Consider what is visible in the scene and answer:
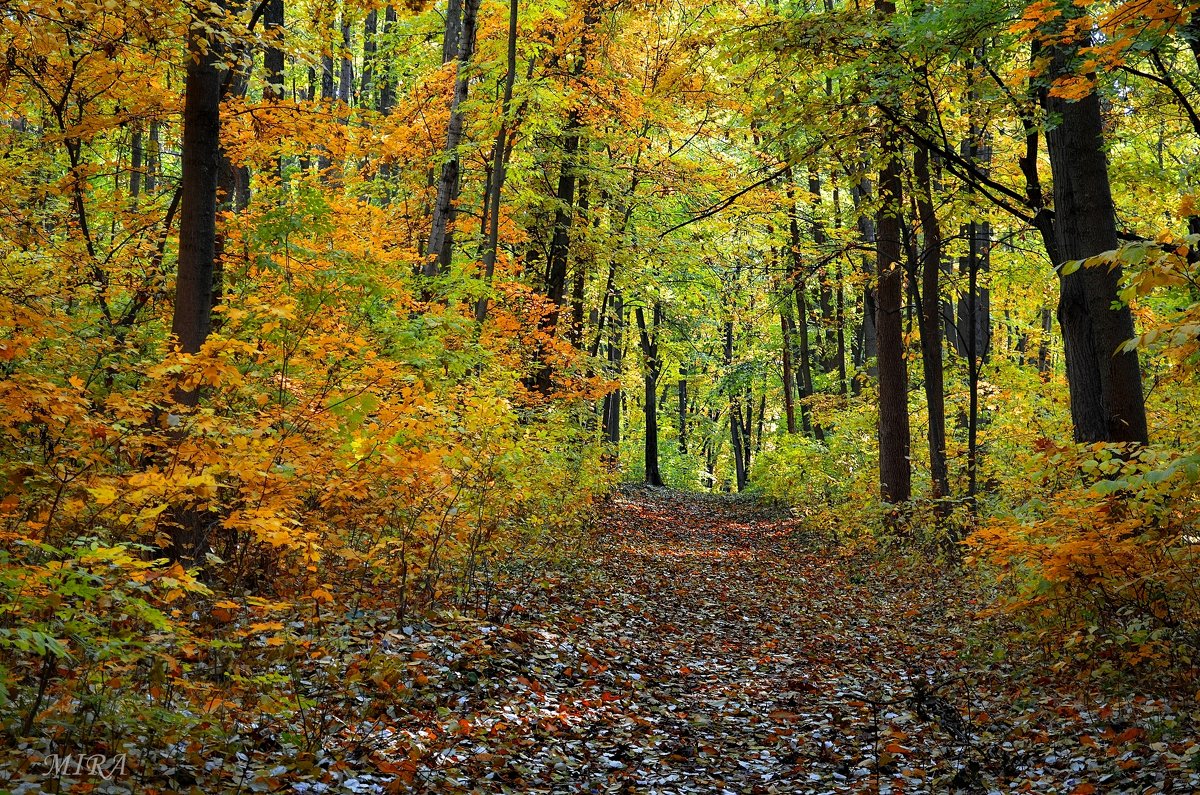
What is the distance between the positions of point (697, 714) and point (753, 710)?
0.54 meters

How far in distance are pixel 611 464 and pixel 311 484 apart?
17.0 metres

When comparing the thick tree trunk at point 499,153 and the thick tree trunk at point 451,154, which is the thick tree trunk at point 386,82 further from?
the thick tree trunk at point 499,153

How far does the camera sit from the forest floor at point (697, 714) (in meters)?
4.84

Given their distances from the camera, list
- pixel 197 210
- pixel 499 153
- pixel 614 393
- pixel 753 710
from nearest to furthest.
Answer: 1. pixel 197 210
2. pixel 753 710
3. pixel 499 153
4. pixel 614 393

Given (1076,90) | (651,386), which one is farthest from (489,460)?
(651,386)

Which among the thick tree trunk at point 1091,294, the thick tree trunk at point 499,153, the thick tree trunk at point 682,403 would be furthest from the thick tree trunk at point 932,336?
the thick tree trunk at point 682,403

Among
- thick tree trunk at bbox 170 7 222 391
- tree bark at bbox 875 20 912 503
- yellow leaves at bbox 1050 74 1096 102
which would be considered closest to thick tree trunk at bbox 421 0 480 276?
thick tree trunk at bbox 170 7 222 391

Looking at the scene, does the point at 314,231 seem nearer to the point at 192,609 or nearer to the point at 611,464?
the point at 192,609

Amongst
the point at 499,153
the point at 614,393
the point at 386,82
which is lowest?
the point at 614,393

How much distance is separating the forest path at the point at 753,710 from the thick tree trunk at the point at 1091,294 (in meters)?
2.79

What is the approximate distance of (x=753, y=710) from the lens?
7180mm

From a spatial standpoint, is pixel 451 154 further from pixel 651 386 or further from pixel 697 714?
pixel 651 386

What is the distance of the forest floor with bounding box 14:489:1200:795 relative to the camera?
4.84 meters

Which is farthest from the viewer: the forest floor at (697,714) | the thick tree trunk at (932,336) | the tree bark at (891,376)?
the tree bark at (891,376)
